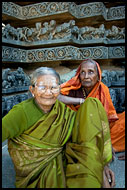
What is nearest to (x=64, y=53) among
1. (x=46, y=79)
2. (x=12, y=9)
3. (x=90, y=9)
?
(x=90, y=9)

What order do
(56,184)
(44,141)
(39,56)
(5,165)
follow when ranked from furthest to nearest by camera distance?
(39,56), (5,165), (44,141), (56,184)

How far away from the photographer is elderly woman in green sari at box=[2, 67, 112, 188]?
104 centimetres

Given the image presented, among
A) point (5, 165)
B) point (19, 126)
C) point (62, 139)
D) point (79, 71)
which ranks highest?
point (79, 71)

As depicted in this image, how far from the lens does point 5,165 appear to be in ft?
5.30

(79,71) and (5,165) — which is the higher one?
(79,71)

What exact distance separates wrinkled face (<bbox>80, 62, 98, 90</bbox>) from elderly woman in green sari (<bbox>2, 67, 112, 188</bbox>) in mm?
756

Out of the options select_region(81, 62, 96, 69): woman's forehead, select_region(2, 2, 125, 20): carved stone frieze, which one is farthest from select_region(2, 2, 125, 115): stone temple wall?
select_region(81, 62, 96, 69): woman's forehead

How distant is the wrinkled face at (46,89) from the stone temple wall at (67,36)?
2.75 meters

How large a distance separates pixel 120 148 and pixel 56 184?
1.23 metres

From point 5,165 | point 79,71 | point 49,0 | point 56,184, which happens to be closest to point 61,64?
Result: point 49,0

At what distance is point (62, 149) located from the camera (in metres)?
1.22

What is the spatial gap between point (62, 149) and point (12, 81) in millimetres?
2344

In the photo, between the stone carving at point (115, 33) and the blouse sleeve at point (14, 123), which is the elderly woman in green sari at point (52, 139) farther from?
the stone carving at point (115, 33)

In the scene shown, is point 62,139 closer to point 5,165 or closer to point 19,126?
point 19,126
